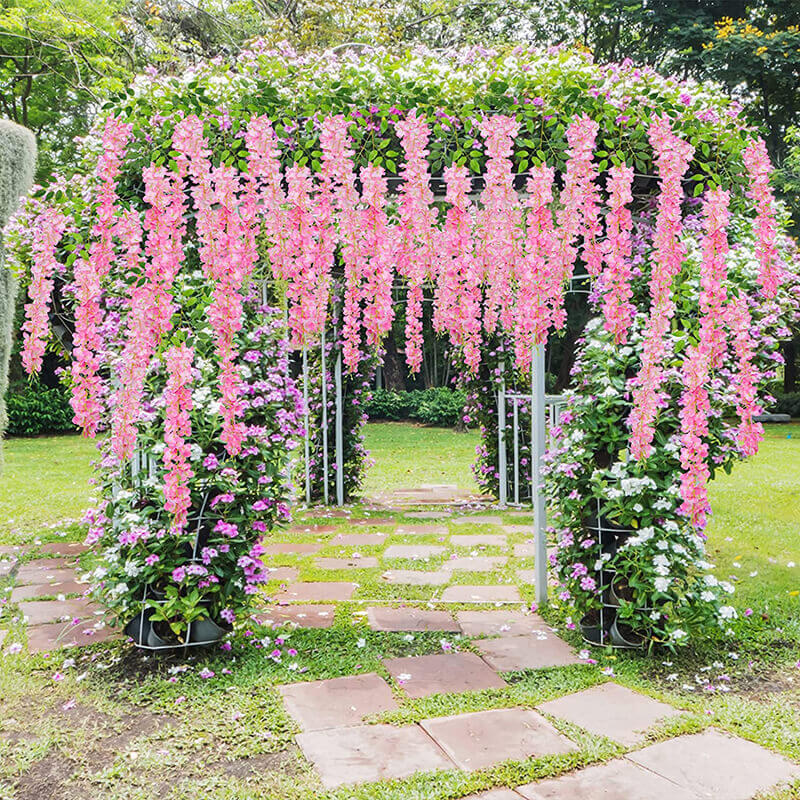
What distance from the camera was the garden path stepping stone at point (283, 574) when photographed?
157 inches

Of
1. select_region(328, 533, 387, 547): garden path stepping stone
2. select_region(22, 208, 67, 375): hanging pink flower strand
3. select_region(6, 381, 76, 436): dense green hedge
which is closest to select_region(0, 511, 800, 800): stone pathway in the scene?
select_region(328, 533, 387, 547): garden path stepping stone

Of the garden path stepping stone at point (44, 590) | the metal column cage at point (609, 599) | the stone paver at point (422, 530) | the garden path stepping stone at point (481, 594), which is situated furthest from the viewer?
the stone paver at point (422, 530)

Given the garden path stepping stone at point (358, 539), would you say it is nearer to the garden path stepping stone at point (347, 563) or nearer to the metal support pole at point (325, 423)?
the garden path stepping stone at point (347, 563)

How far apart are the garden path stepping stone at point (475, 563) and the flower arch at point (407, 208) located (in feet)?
5.59

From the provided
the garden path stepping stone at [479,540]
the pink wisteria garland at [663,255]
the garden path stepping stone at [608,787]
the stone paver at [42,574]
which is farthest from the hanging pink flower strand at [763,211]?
the stone paver at [42,574]

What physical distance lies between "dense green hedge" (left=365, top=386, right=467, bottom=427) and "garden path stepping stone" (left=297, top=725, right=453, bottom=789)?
11.9 metres

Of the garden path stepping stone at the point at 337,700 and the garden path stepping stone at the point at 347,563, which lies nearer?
the garden path stepping stone at the point at 337,700

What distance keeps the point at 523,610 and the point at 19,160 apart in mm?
5842

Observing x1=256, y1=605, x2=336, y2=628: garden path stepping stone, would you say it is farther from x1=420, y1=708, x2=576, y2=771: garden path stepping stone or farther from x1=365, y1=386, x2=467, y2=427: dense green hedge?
x1=365, y1=386, x2=467, y2=427: dense green hedge

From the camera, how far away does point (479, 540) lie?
4.83m

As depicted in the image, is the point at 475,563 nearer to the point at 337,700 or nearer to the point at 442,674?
the point at 442,674

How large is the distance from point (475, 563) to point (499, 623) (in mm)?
1022

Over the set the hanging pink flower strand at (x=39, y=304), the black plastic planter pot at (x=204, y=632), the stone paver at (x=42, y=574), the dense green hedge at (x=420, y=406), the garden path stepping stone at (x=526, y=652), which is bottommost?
the stone paver at (x=42, y=574)

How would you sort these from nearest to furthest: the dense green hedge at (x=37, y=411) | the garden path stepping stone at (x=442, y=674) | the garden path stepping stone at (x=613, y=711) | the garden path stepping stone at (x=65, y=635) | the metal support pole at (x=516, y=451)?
the garden path stepping stone at (x=613, y=711)
the garden path stepping stone at (x=442, y=674)
the garden path stepping stone at (x=65, y=635)
the metal support pole at (x=516, y=451)
the dense green hedge at (x=37, y=411)
